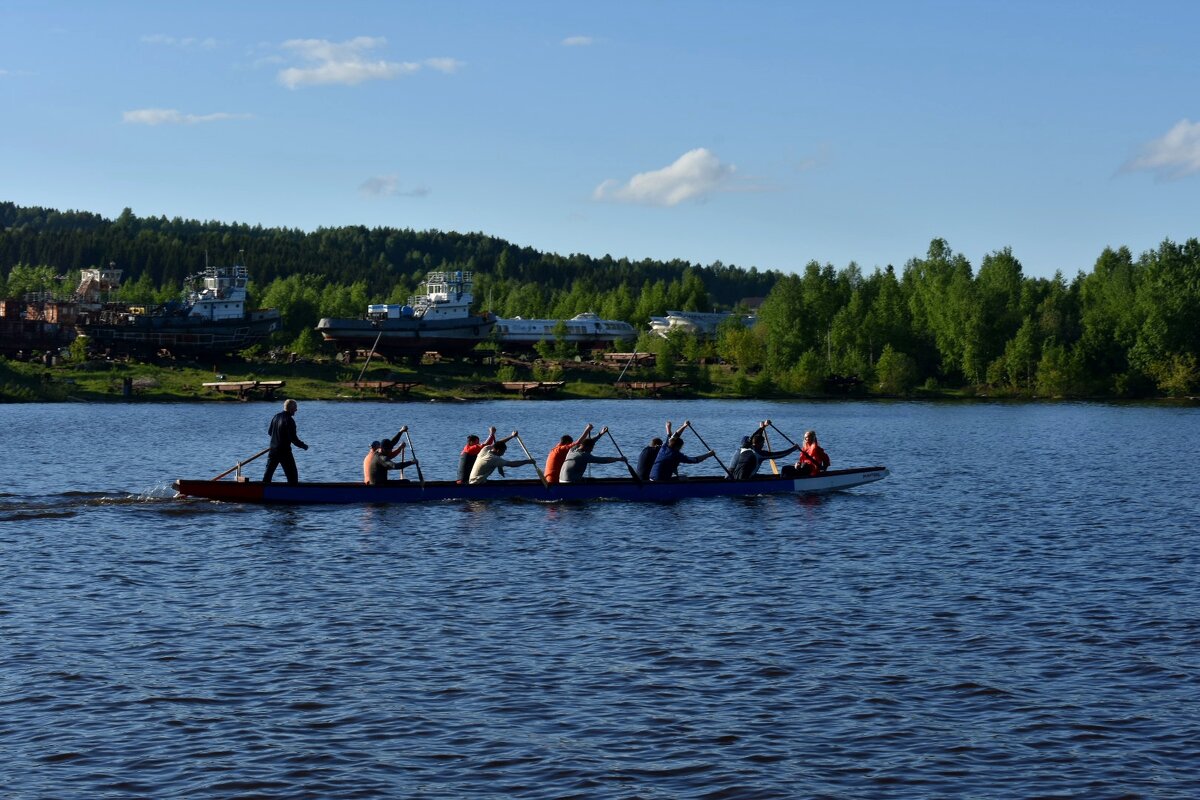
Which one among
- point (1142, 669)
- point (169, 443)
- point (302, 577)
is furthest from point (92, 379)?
point (1142, 669)

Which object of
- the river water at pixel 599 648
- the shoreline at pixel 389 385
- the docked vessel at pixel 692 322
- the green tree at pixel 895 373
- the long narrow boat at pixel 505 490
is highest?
the docked vessel at pixel 692 322

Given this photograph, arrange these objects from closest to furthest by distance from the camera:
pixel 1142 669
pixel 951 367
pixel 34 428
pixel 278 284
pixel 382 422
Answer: pixel 1142 669, pixel 34 428, pixel 382 422, pixel 951 367, pixel 278 284

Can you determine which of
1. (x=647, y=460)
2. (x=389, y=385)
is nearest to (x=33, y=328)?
(x=389, y=385)

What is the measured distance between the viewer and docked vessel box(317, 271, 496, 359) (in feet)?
439

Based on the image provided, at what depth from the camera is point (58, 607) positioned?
25203 millimetres

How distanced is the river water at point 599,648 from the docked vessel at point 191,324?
8123 centimetres

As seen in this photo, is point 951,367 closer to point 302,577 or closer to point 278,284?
point 278,284

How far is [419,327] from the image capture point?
135 m

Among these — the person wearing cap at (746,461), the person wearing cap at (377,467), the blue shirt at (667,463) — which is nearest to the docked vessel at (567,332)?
the person wearing cap at (746,461)

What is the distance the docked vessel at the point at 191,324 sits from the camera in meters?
124

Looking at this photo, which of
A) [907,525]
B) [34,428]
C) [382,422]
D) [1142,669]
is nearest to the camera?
[1142,669]

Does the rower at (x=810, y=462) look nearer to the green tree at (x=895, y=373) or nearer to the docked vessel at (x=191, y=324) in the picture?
the docked vessel at (x=191, y=324)

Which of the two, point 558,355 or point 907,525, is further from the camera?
point 558,355

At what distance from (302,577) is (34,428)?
53.8 metres
